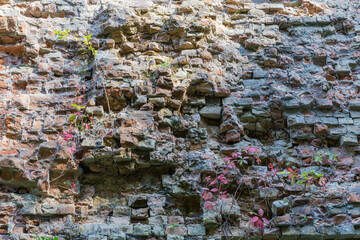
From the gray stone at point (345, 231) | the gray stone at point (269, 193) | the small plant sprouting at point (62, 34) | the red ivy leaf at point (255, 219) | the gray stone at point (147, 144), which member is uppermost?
the small plant sprouting at point (62, 34)

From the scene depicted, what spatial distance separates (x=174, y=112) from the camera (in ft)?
11.5

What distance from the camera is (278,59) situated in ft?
13.0

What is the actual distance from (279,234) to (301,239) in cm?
17

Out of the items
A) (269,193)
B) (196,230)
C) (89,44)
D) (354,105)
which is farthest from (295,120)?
(89,44)

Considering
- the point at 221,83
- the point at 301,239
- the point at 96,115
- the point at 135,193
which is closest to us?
the point at 301,239

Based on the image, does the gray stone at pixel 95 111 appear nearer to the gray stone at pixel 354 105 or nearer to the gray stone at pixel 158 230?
the gray stone at pixel 158 230

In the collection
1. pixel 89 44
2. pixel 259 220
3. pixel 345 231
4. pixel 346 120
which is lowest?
pixel 345 231

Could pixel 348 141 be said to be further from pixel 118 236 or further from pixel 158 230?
pixel 118 236

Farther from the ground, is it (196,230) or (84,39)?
(84,39)

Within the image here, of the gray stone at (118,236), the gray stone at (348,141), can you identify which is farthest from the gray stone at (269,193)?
the gray stone at (118,236)

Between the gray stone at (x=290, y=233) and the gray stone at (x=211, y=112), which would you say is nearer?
the gray stone at (x=290, y=233)

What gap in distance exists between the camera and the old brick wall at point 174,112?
3035 mm

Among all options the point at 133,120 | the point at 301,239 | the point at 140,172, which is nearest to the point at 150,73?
the point at 133,120

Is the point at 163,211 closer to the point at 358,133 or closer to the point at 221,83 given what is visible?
the point at 221,83
